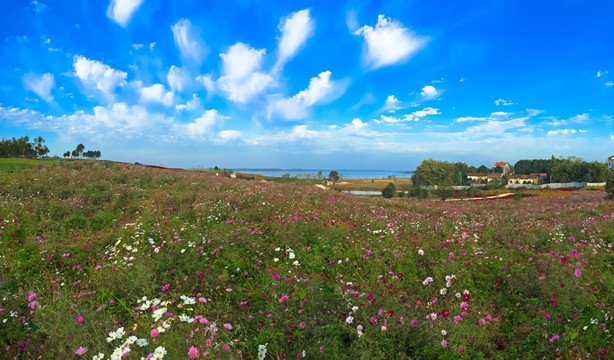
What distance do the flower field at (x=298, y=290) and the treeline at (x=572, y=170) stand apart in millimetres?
71358

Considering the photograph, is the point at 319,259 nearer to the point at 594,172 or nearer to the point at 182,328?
the point at 182,328

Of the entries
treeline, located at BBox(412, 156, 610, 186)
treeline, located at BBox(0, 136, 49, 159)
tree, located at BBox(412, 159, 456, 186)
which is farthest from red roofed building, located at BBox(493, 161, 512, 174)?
treeline, located at BBox(0, 136, 49, 159)

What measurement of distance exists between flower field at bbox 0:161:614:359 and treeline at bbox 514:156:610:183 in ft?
234

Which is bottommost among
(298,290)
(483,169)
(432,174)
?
(298,290)

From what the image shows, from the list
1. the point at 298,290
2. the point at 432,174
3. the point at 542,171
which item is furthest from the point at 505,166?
the point at 298,290

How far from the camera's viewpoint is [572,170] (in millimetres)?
62562

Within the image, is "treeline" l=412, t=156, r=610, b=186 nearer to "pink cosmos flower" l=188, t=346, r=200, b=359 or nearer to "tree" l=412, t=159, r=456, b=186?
"tree" l=412, t=159, r=456, b=186

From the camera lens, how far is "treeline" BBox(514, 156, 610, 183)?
58.9 metres

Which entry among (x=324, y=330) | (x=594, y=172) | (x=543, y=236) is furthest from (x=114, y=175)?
(x=594, y=172)

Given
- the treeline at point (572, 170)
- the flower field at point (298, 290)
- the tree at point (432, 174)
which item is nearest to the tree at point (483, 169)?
the treeline at point (572, 170)

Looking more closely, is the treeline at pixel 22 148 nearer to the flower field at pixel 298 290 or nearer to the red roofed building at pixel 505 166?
the flower field at pixel 298 290

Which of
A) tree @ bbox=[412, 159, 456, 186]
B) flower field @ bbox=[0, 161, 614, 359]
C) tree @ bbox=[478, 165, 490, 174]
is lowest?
flower field @ bbox=[0, 161, 614, 359]

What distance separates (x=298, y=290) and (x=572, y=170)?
269 feet

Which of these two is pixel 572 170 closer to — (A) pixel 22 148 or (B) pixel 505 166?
(B) pixel 505 166
